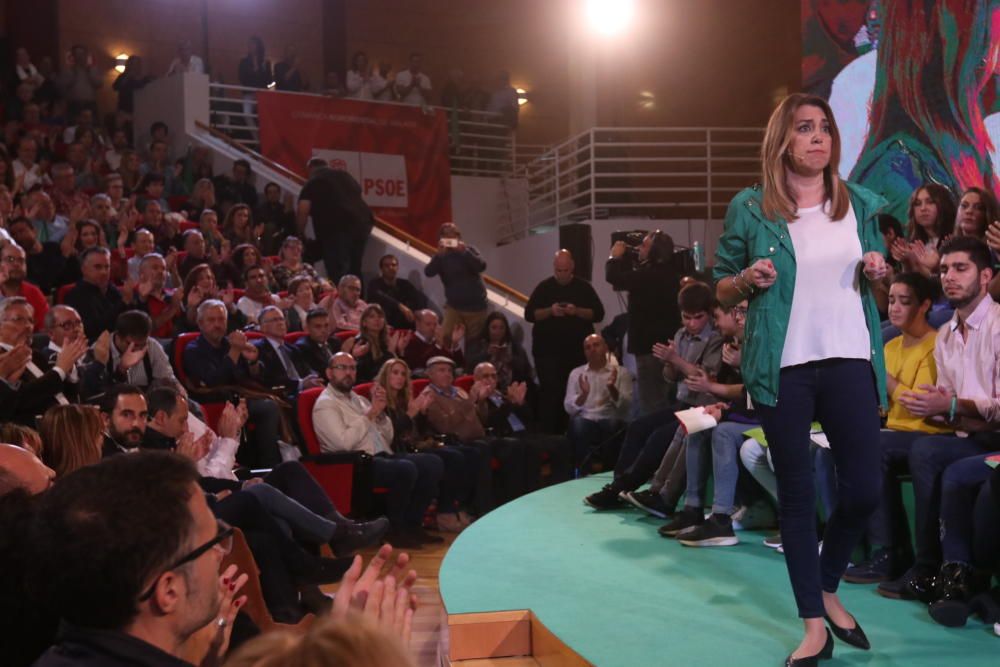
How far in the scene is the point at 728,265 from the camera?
2623 mm

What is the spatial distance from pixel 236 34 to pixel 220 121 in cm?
316

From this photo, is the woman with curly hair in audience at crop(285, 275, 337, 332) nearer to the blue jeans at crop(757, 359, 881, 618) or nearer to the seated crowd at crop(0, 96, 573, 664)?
the seated crowd at crop(0, 96, 573, 664)

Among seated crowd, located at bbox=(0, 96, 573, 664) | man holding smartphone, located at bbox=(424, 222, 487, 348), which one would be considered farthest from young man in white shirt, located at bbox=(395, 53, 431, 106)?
man holding smartphone, located at bbox=(424, 222, 487, 348)

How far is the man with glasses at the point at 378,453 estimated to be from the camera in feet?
18.2

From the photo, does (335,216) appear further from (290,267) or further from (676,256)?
(676,256)

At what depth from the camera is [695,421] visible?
4.23 metres

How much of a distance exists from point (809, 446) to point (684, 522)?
5.94 feet

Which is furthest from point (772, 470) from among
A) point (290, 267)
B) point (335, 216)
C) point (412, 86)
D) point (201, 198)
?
point (412, 86)

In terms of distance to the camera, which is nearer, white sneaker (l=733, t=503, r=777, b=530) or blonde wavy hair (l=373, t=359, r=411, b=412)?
white sneaker (l=733, t=503, r=777, b=530)

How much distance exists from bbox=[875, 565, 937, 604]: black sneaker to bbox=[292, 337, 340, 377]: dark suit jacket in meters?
3.82

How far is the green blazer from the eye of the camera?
8.04ft

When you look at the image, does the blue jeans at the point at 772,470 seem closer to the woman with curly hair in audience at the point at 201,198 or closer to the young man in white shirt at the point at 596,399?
the young man in white shirt at the point at 596,399

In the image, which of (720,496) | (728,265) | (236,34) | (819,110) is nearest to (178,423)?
(720,496)

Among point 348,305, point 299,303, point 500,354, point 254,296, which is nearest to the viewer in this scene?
point 254,296
